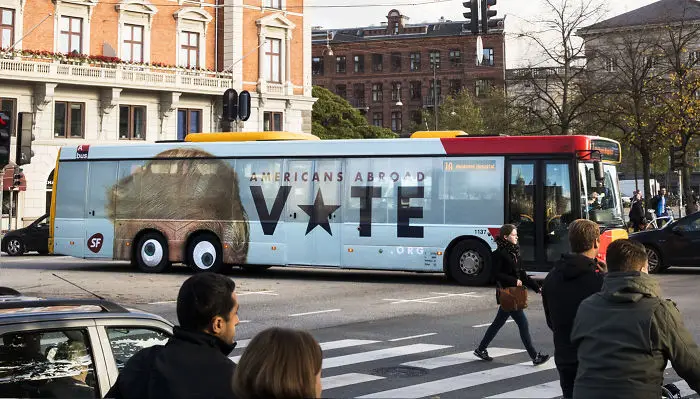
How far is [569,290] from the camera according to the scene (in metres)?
6.16

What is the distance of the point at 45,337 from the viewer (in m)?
4.73

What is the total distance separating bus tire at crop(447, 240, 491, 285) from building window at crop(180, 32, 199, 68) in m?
32.0

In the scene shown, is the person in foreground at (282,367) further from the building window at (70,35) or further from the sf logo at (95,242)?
the building window at (70,35)

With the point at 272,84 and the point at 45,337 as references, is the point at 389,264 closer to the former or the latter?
the point at 45,337

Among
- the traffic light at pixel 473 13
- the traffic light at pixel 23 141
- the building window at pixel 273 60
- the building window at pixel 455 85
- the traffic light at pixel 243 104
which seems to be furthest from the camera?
the building window at pixel 455 85

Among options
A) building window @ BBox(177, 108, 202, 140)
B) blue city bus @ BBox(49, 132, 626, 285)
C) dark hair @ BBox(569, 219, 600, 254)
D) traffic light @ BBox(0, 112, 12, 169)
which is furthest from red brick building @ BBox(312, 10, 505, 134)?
dark hair @ BBox(569, 219, 600, 254)

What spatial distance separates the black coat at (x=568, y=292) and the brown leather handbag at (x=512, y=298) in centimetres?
456

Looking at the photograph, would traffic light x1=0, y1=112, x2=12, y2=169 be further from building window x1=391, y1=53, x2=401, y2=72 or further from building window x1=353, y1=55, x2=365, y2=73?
building window x1=353, y1=55, x2=365, y2=73

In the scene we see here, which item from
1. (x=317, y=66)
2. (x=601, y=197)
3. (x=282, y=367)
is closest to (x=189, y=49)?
(x=601, y=197)

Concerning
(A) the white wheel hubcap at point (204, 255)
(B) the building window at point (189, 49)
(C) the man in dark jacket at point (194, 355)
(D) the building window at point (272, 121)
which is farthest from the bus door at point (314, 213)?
(D) the building window at point (272, 121)

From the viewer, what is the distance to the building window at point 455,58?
327 ft

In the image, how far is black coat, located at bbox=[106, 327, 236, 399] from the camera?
11.9 feet

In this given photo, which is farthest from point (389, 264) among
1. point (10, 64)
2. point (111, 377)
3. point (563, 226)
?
point (10, 64)

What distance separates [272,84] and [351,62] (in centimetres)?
5375
